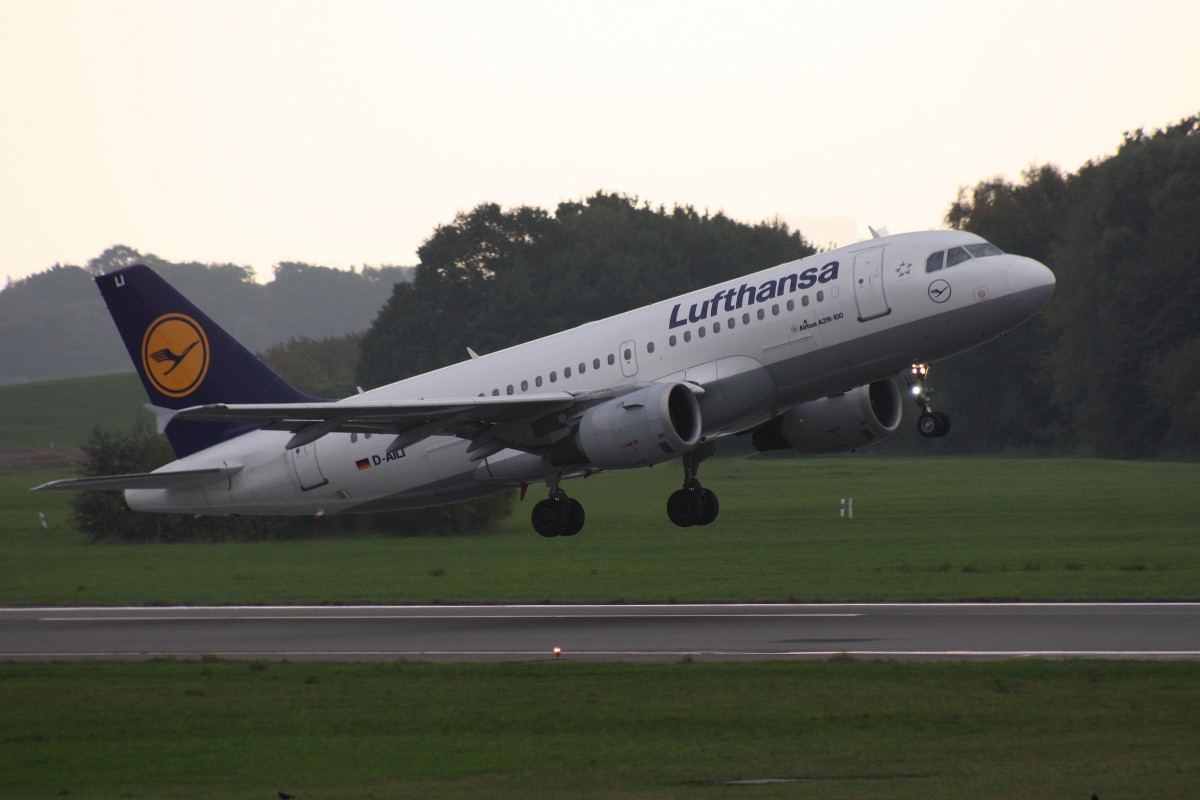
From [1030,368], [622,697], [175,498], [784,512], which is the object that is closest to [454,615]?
[175,498]

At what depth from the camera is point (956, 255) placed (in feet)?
105

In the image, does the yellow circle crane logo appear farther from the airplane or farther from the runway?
the runway

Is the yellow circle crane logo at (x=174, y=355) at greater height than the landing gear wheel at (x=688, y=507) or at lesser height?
greater

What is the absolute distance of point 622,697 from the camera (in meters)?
24.4

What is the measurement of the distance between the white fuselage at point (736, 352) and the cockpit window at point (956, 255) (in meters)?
0.13

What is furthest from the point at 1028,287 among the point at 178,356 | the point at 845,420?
the point at 178,356

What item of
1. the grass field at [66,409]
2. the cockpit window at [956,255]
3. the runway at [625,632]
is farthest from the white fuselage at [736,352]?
the grass field at [66,409]

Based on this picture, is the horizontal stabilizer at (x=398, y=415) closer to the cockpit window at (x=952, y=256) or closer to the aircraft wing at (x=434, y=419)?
the aircraft wing at (x=434, y=419)

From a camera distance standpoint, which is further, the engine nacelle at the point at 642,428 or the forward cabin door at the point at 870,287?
the engine nacelle at the point at 642,428

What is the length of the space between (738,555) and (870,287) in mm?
20127

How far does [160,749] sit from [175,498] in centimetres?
1930

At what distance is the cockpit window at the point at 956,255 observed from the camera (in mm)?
31984

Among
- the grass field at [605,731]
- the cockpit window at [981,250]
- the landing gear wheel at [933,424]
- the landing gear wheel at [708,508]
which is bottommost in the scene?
the grass field at [605,731]

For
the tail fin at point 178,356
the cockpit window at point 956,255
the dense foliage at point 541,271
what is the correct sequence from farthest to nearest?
the dense foliage at point 541,271, the tail fin at point 178,356, the cockpit window at point 956,255
